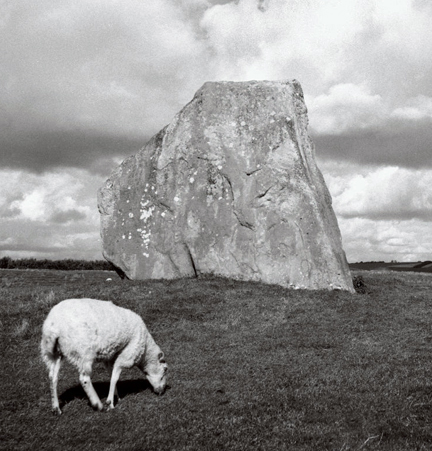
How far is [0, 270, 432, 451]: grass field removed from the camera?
7.91 m

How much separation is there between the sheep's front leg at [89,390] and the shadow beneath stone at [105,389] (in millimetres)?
825

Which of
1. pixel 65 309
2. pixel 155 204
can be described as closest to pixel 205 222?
pixel 155 204

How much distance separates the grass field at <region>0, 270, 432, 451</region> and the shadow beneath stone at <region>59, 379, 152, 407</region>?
4cm

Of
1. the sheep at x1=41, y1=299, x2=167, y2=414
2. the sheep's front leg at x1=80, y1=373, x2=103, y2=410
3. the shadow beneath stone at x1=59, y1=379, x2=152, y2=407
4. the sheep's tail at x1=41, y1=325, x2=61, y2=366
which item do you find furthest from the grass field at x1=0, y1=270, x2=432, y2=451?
the sheep's tail at x1=41, y1=325, x2=61, y2=366

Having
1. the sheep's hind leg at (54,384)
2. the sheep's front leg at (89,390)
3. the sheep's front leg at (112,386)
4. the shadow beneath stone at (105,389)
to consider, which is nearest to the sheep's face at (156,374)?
the shadow beneath stone at (105,389)

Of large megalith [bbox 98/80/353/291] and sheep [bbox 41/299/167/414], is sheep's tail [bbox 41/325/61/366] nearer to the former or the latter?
sheep [bbox 41/299/167/414]

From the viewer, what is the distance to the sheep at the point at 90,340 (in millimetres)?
8469

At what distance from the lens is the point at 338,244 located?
20.7 metres

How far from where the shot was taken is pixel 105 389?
10.4 metres

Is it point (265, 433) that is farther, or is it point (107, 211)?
point (107, 211)

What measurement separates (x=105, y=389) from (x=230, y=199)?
1172 centimetres

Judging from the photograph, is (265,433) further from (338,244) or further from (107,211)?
(107,211)

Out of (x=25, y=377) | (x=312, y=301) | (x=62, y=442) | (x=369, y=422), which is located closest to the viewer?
(x=62, y=442)

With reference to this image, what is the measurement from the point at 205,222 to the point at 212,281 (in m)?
2.42
